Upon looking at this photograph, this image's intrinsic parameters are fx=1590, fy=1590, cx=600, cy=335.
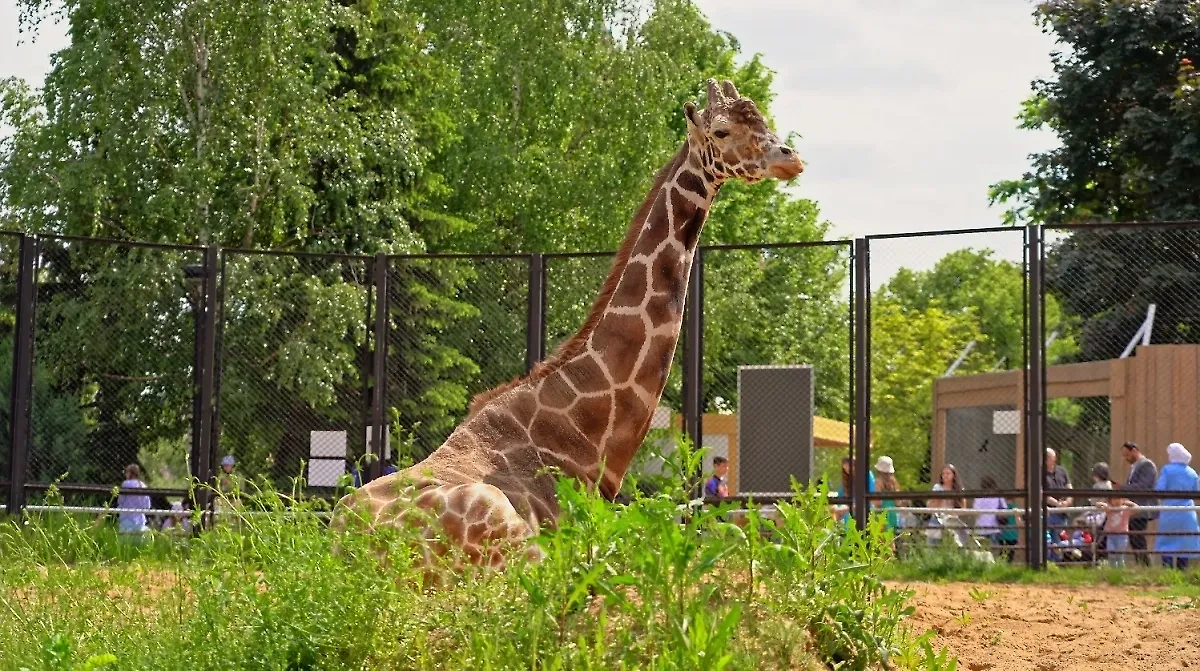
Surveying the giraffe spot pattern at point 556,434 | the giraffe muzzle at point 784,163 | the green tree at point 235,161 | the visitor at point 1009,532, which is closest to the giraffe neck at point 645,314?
the giraffe spot pattern at point 556,434

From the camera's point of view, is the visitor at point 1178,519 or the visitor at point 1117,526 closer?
the visitor at point 1178,519

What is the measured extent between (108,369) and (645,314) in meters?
10.5

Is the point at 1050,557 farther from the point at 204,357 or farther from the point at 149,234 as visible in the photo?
the point at 149,234

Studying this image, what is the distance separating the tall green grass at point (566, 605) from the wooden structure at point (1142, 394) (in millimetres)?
8005

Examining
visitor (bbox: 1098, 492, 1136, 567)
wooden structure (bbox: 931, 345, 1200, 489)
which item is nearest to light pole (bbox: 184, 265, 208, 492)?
wooden structure (bbox: 931, 345, 1200, 489)

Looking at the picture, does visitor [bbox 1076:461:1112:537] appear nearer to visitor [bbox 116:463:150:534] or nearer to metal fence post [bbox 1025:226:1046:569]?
metal fence post [bbox 1025:226:1046:569]

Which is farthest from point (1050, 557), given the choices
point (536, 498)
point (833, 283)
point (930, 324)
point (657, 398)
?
point (930, 324)

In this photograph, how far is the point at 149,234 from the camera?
2372 centimetres

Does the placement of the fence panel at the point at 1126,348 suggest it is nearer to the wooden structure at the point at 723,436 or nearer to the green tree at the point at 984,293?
the wooden structure at the point at 723,436

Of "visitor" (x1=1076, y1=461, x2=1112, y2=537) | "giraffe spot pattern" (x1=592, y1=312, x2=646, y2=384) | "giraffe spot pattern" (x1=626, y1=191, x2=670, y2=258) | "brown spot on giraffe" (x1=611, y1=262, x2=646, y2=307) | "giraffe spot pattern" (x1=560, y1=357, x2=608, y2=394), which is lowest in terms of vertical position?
"visitor" (x1=1076, y1=461, x2=1112, y2=537)

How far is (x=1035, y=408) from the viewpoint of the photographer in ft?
39.6

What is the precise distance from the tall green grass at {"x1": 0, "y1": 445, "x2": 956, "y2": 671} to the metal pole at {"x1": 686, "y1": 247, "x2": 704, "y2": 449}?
24.5 feet

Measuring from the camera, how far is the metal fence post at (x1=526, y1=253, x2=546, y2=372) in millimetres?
13070

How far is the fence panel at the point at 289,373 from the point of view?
45.8ft
